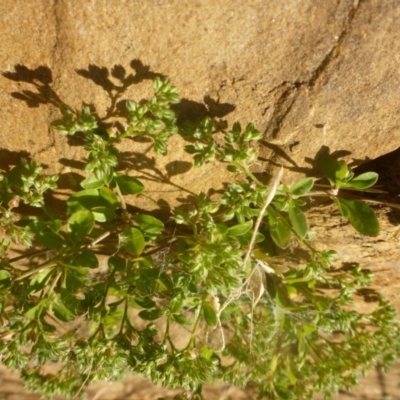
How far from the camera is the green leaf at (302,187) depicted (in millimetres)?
2502

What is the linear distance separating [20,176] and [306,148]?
1573mm

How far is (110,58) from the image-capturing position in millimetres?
2211

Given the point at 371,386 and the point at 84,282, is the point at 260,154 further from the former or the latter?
the point at 371,386

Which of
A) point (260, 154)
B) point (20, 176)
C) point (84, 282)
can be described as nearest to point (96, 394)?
point (84, 282)

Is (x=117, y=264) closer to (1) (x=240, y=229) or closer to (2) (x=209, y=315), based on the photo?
(2) (x=209, y=315)

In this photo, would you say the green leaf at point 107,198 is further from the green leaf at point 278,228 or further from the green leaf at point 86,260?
the green leaf at point 278,228

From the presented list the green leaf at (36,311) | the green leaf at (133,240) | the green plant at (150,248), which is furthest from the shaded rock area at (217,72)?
the green leaf at (36,311)

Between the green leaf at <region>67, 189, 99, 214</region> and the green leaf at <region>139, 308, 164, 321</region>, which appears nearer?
the green leaf at <region>67, 189, 99, 214</region>

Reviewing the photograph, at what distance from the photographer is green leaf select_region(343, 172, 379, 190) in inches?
98.3

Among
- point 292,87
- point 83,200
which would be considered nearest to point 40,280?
point 83,200

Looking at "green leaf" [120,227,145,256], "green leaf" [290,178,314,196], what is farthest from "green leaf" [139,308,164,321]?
"green leaf" [290,178,314,196]

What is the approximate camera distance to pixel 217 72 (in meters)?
2.29

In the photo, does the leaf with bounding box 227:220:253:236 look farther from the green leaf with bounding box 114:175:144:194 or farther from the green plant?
the green leaf with bounding box 114:175:144:194

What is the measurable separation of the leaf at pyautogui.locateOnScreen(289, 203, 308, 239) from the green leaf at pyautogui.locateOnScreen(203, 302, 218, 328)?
25.5 inches
